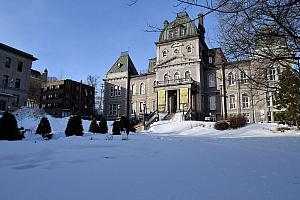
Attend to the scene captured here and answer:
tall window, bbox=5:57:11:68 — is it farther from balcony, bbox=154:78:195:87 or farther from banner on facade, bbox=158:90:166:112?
banner on facade, bbox=158:90:166:112

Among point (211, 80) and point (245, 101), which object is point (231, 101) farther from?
point (211, 80)

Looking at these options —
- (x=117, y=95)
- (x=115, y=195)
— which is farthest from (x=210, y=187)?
(x=117, y=95)

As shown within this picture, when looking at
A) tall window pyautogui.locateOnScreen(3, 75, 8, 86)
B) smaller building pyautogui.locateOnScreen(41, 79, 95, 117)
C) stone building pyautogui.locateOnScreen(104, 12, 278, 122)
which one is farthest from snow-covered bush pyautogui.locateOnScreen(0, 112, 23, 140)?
smaller building pyautogui.locateOnScreen(41, 79, 95, 117)

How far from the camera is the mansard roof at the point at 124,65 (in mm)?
50781

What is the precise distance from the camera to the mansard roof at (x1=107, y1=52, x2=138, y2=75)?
50781 millimetres

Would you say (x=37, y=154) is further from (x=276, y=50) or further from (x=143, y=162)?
(x=276, y=50)

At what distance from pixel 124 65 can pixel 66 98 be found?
22432 mm

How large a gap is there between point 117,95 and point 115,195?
46.8 meters

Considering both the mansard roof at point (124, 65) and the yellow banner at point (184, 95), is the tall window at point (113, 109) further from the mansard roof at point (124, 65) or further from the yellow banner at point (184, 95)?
the yellow banner at point (184, 95)

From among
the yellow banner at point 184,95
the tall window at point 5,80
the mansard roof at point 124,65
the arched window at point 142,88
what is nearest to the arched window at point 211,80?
the yellow banner at point 184,95

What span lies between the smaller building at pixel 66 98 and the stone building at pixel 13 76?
71.5 ft

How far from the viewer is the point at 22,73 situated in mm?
39969

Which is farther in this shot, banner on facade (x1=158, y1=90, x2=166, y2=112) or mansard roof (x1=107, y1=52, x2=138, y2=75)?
mansard roof (x1=107, y1=52, x2=138, y2=75)

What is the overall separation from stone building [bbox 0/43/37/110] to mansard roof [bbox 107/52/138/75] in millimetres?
16101
